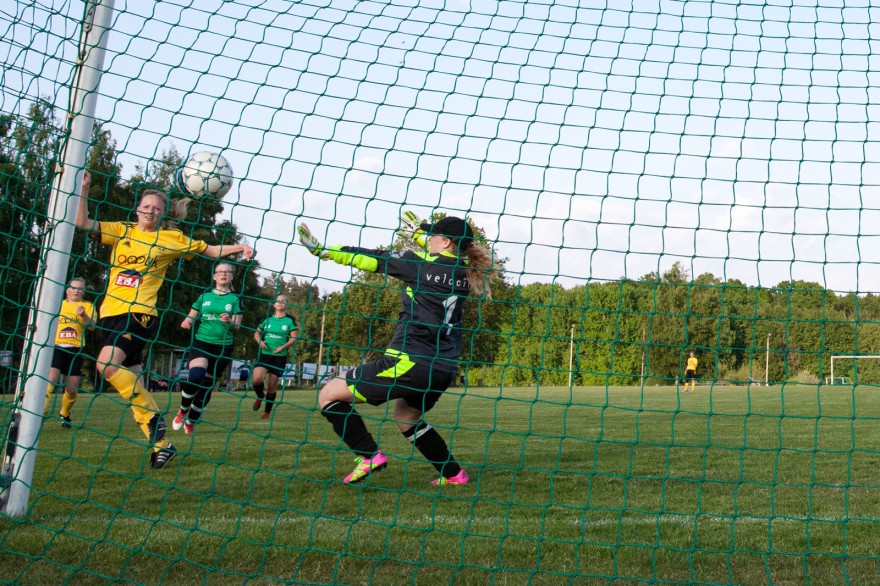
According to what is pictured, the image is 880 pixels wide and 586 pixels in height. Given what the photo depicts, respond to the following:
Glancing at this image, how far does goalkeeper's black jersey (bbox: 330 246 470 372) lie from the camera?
444 centimetres

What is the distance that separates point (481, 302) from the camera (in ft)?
14.3

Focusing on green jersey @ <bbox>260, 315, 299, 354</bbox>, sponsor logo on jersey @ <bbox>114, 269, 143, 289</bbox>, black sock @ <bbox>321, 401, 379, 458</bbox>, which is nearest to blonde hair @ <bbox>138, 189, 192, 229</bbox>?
sponsor logo on jersey @ <bbox>114, 269, 143, 289</bbox>

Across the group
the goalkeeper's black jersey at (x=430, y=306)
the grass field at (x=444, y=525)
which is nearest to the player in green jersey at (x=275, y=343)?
the grass field at (x=444, y=525)

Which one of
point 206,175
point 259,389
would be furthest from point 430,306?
point 259,389

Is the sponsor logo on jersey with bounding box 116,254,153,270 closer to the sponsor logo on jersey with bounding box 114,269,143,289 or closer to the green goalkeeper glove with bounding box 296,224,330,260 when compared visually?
the sponsor logo on jersey with bounding box 114,269,143,289

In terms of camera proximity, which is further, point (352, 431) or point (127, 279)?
point (127, 279)

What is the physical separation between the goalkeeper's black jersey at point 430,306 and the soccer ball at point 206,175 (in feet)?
2.90

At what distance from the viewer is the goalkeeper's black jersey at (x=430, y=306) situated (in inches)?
175

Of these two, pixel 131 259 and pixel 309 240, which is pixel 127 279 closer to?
pixel 131 259

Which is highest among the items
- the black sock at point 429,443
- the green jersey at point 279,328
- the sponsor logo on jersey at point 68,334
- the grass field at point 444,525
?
the green jersey at point 279,328

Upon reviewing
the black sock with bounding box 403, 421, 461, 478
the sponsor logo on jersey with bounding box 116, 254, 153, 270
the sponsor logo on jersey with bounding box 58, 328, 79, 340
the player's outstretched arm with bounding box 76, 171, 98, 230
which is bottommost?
the black sock with bounding box 403, 421, 461, 478

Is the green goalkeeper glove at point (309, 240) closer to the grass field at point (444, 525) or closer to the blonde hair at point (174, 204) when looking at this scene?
the blonde hair at point (174, 204)

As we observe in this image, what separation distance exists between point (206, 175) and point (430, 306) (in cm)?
144

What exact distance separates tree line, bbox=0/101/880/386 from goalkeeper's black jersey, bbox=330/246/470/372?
131 mm
